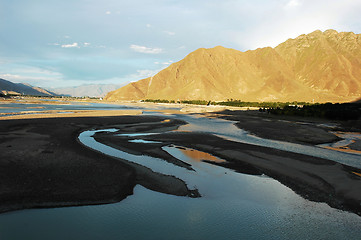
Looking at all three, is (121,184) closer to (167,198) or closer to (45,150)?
(167,198)

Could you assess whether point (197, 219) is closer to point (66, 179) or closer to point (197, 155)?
point (66, 179)

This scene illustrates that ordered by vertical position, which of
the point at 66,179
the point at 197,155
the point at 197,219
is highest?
the point at 197,155

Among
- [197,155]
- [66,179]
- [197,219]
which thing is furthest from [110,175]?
[197,155]

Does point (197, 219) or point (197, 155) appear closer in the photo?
point (197, 219)

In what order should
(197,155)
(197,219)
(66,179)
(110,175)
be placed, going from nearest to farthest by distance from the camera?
(197,219) < (66,179) < (110,175) < (197,155)

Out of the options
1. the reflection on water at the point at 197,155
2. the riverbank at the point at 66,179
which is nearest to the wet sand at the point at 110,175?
the riverbank at the point at 66,179

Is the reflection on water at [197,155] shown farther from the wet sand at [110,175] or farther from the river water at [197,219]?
the river water at [197,219]

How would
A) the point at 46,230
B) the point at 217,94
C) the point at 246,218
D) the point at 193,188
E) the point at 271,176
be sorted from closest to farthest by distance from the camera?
the point at 46,230 < the point at 246,218 < the point at 193,188 < the point at 271,176 < the point at 217,94

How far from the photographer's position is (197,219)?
8.33 metres

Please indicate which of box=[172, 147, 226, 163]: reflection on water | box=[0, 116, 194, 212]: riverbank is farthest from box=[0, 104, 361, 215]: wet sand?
box=[172, 147, 226, 163]: reflection on water

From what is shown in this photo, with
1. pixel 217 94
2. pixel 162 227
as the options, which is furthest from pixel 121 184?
pixel 217 94

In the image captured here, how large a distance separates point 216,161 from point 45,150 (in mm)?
12156

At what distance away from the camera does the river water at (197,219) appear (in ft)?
24.2

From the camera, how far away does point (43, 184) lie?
414 inches
